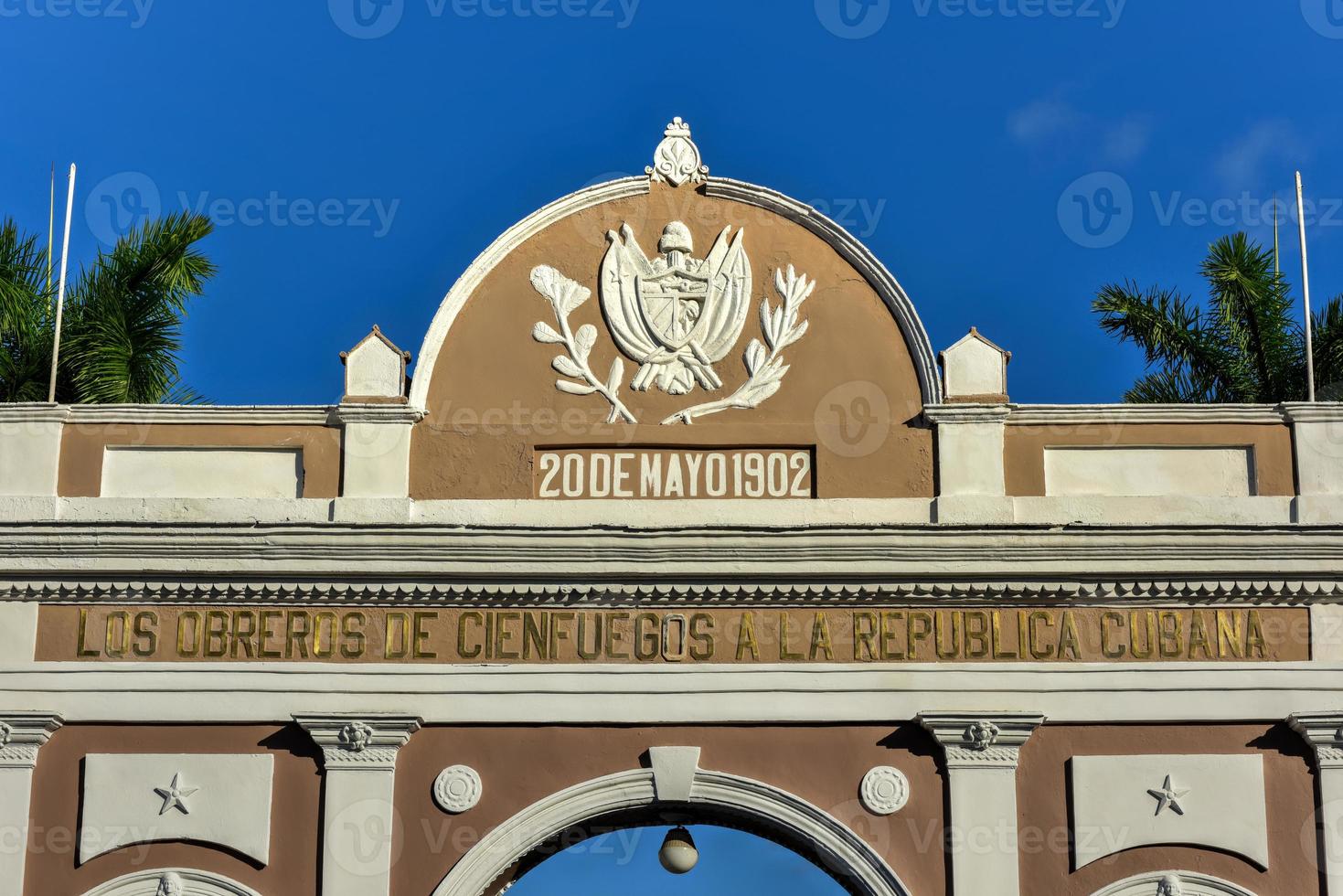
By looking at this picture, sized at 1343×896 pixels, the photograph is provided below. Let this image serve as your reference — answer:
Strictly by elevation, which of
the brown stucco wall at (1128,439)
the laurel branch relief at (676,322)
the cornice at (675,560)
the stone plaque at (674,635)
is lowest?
the stone plaque at (674,635)

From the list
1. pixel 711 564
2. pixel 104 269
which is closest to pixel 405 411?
pixel 711 564

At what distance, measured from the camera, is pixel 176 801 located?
16.8 m

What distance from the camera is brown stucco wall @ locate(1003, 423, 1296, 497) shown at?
17.6 metres

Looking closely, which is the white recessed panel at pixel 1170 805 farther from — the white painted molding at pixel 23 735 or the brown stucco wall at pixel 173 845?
the white painted molding at pixel 23 735

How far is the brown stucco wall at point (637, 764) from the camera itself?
1683cm

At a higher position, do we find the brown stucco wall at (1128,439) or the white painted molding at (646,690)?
the brown stucco wall at (1128,439)

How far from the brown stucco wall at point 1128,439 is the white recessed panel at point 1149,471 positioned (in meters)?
0.06

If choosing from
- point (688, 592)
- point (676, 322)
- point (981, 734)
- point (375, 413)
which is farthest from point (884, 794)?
point (375, 413)

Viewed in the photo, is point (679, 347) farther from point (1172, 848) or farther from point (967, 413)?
point (1172, 848)

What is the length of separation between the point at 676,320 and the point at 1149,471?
4090 mm

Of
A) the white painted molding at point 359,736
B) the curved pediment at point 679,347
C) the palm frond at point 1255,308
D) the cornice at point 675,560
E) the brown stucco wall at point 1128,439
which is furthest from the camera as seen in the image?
the palm frond at point 1255,308

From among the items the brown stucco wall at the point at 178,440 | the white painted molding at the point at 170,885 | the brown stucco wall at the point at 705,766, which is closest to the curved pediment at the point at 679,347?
the brown stucco wall at the point at 178,440

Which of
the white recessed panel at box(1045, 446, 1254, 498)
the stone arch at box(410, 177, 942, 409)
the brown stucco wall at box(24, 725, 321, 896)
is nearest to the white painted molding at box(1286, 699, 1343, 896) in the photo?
the white recessed panel at box(1045, 446, 1254, 498)

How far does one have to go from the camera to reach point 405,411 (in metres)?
17.6
